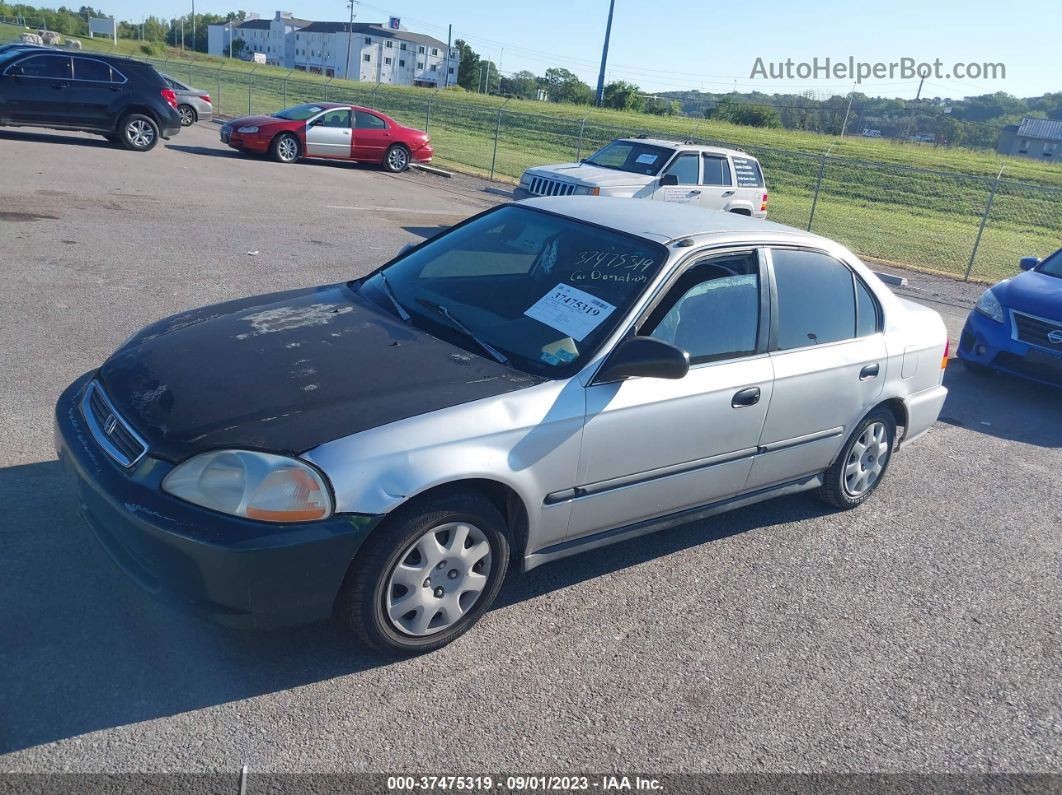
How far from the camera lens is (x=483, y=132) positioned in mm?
40438

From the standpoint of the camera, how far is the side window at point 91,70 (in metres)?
16.7

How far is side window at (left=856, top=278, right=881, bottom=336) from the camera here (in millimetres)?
5074

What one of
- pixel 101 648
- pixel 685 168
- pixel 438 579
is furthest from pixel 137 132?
pixel 438 579

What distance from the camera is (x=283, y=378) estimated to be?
11.7 feet

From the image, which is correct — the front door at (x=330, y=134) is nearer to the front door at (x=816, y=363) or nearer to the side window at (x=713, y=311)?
the front door at (x=816, y=363)

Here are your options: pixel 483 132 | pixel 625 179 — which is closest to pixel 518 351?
pixel 625 179

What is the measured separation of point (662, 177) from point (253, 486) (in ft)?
39.2

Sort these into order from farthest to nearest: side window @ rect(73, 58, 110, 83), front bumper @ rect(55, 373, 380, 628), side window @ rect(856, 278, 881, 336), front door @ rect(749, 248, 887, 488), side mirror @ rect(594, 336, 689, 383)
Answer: side window @ rect(73, 58, 110, 83)
side window @ rect(856, 278, 881, 336)
front door @ rect(749, 248, 887, 488)
side mirror @ rect(594, 336, 689, 383)
front bumper @ rect(55, 373, 380, 628)

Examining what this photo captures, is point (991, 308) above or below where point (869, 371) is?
below

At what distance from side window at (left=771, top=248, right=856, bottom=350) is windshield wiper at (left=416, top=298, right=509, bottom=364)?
152cm

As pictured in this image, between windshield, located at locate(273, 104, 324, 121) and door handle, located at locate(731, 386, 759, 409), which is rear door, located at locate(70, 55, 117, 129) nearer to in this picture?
windshield, located at locate(273, 104, 324, 121)

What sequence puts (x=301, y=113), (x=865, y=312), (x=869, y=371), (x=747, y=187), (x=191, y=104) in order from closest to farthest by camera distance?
(x=869, y=371), (x=865, y=312), (x=747, y=187), (x=301, y=113), (x=191, y=104)

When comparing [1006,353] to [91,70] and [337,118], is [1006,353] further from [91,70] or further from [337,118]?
[91,70]

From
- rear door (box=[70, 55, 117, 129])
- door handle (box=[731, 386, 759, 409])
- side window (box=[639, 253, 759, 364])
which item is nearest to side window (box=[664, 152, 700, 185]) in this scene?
side window (box=[639, 253, 759, 364])
